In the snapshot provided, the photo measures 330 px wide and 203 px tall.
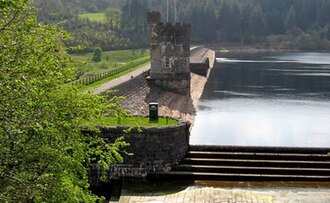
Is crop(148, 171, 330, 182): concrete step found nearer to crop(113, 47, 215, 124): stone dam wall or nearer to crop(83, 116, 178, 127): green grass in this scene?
crop(83, 116, 178, 127): green grass

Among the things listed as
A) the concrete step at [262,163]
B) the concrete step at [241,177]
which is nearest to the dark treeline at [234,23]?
the concrete step at [262,163]

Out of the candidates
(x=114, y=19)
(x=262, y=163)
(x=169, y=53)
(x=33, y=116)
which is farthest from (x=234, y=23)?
(x=33, y=116)

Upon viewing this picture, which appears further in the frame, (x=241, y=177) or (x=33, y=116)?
(x=241, y=177)

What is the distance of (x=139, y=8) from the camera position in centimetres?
16175

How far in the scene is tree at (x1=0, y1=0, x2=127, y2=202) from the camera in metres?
12.1

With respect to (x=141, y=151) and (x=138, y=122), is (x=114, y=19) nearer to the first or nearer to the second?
(x=138, y=122)

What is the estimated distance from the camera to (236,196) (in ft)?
62.5

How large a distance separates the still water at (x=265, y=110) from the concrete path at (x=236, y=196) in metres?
15.4

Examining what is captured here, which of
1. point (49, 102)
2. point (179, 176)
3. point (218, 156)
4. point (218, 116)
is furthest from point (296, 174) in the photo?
point (218, 116)

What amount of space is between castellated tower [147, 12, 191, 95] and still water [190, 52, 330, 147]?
4.38 metres

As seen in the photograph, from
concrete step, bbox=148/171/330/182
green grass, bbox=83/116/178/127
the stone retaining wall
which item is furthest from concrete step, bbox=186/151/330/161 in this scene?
the stone retaining wall

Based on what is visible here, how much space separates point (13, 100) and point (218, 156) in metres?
13.1

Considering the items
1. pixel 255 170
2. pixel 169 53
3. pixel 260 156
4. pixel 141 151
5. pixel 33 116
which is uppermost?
pixel 33 116

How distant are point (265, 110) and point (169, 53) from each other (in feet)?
41.7
